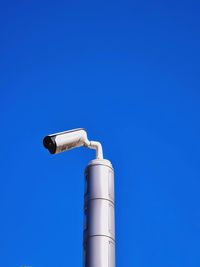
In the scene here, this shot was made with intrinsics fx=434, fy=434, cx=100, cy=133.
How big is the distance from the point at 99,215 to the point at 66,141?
125cm

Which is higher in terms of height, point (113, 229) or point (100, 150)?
point (100, 150)

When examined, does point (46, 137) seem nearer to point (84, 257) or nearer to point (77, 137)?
point (77, 137)

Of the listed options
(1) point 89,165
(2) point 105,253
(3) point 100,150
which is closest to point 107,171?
(1) point 89,165

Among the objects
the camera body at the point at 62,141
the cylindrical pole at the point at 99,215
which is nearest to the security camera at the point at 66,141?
the camera body at the point at 62,141

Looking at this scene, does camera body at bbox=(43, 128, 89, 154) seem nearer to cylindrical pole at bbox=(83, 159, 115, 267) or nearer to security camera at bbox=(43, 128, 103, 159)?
security camera at bbox=(43, 128, 103, 159)

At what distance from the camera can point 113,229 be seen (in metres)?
6.09

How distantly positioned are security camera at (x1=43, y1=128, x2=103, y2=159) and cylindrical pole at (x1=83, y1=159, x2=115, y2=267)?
1.45 feet

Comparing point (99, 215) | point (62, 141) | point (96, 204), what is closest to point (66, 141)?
point (62, 141)

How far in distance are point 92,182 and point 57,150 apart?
714 millimetres

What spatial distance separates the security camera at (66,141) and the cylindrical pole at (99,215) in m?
0.44

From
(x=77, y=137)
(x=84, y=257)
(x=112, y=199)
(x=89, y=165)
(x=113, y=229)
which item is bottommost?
(x=84, y=257)

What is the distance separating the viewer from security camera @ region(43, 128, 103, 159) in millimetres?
6441

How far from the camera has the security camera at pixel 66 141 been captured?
6.44 meters

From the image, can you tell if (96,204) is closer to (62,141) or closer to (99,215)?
(99,215)
